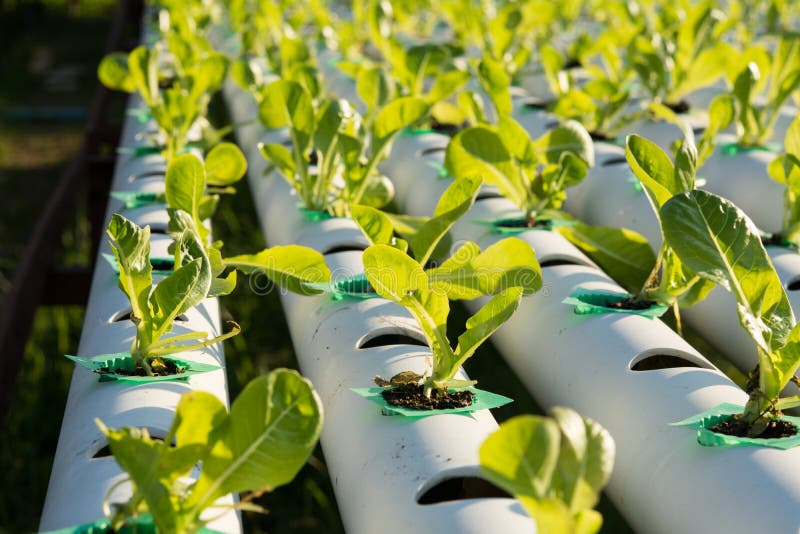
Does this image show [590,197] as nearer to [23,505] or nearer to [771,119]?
[771,119]

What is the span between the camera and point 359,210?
1.43m

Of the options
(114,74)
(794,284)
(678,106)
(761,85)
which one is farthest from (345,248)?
(678,106)

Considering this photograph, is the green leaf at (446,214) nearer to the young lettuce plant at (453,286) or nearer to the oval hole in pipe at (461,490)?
the young lettuce plant at (453,286)

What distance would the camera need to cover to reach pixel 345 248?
1834mm

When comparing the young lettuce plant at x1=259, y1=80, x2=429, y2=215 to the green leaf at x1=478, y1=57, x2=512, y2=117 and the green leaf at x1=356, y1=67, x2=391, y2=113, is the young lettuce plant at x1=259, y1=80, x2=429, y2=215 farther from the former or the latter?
the green leaf at x1=478, y1=57, x2=512, y2=117

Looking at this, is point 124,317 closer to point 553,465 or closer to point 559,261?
point 559,261

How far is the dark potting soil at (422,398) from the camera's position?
3.96 feet

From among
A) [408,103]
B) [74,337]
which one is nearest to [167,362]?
[408,103]

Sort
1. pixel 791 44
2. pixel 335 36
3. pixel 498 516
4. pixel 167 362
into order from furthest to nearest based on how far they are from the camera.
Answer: pixel 335 36, pixel 791 44, pixel 167 362, pixel 498 516

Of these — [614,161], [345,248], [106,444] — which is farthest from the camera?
[614,161]

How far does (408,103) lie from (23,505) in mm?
1445

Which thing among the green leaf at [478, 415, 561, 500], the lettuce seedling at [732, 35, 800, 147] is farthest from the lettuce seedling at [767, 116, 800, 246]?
the green leaf at [478, 415, 561, 500]

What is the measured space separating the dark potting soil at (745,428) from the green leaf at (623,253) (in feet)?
1.76

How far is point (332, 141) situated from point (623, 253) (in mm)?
594
